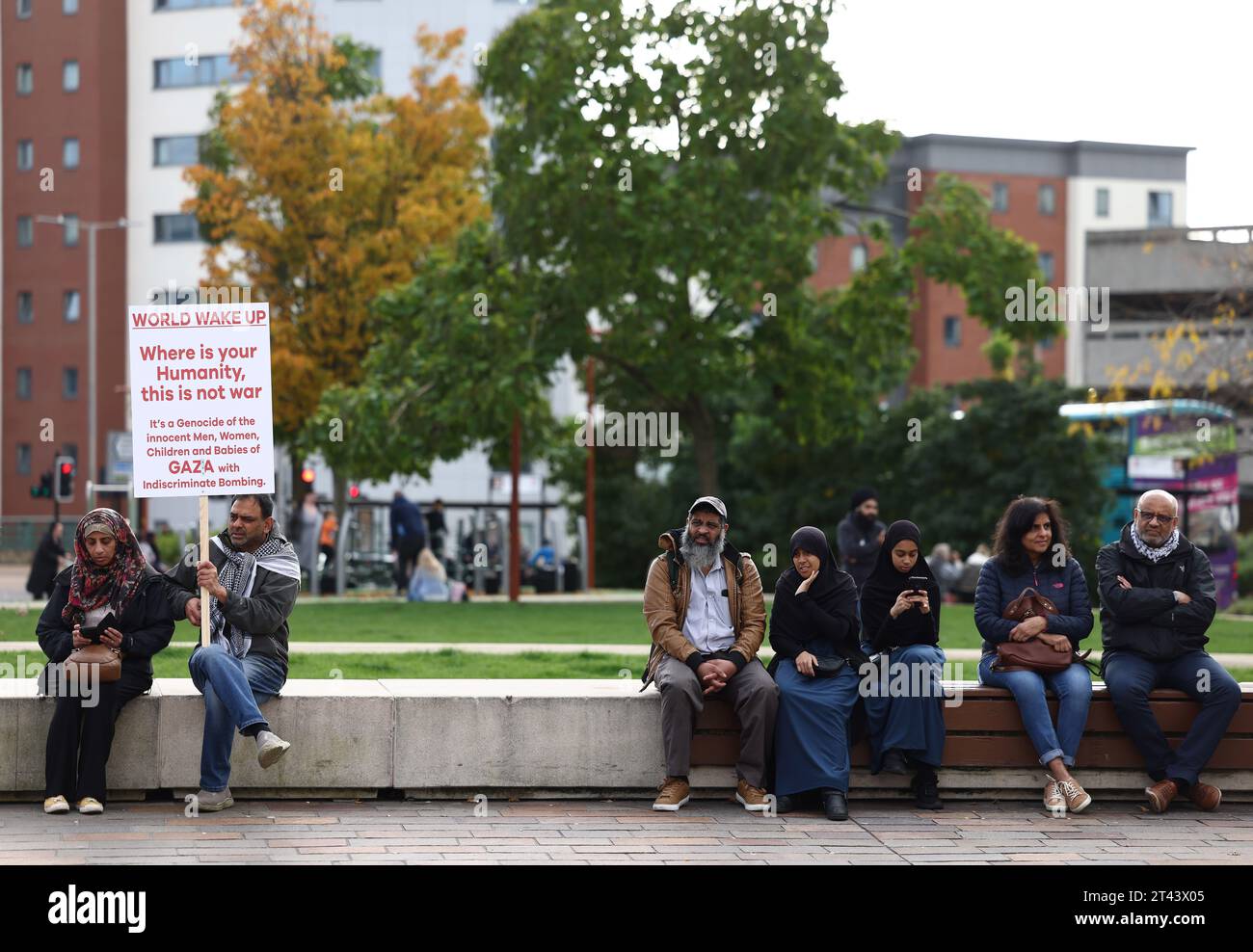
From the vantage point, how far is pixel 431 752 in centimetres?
912

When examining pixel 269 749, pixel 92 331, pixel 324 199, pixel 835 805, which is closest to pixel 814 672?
pixel 835 805

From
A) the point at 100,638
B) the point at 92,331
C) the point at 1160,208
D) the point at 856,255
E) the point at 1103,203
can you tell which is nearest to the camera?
the point at 100,638

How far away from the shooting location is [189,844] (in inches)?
307

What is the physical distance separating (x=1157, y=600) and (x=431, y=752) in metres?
3.97

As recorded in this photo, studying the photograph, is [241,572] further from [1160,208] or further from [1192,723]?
[1160,208]

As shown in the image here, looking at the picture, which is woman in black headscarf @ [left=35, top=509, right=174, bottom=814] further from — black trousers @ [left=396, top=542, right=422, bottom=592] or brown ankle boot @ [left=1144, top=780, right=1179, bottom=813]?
black trousers @ [left=396, top=542, right=422, bottom=592]

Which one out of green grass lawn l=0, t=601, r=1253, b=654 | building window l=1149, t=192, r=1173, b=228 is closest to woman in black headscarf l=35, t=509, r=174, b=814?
green grass lawn l=0, t=601, r=1253, b=654

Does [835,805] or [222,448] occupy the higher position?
[222,448]

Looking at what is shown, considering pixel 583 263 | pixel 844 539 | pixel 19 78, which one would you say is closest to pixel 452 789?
pixel 844 539

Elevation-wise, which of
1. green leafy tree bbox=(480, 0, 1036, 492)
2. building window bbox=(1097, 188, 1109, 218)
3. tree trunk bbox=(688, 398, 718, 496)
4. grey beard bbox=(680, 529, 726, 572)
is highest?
building window bbox=(1097, 188, 1109, 218)

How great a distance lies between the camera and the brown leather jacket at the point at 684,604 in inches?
367

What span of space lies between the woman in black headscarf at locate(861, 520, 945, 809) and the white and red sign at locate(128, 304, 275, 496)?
334 cm

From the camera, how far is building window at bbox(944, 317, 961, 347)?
7706 centimetres

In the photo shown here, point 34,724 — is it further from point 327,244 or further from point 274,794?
point 327,244
